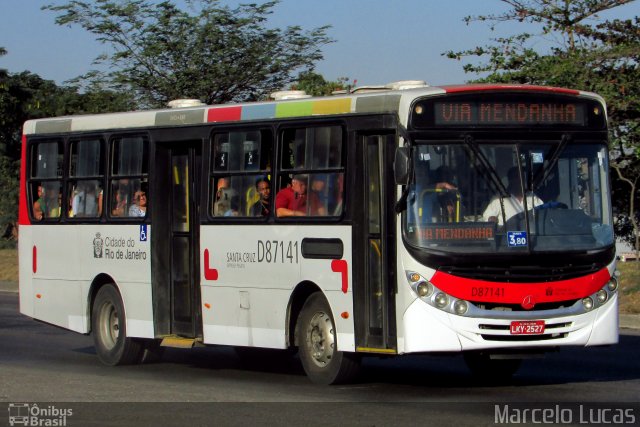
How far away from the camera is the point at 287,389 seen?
13336 mm

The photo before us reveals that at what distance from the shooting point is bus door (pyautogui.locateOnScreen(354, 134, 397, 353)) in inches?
503

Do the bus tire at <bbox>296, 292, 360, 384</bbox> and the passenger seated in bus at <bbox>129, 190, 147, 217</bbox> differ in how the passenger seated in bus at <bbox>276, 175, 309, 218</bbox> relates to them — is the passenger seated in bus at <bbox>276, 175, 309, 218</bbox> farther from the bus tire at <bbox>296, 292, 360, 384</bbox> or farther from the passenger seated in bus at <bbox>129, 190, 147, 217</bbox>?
the passenger seated in bus at <bbox>129, 190, 147, 217</bbox>

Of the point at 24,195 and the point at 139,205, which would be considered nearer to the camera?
the point at 139,205

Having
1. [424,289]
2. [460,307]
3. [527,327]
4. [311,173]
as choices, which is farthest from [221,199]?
[527,327]

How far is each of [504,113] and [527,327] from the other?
206 centimetres

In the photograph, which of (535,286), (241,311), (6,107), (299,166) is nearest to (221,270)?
(241,311)

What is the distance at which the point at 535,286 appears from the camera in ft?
41.1

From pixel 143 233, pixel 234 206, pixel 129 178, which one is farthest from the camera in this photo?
pixel 129 178

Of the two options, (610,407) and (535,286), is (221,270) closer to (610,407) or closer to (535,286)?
(535,286)

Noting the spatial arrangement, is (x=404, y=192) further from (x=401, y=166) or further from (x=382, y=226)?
(x=382, y=226)

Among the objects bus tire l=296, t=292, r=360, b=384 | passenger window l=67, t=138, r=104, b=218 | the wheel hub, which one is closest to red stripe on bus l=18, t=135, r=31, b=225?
passenger window l=67, t=138, r=104, b=218

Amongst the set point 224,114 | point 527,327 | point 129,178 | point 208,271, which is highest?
point 224,114

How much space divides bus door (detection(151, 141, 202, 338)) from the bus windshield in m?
3.83

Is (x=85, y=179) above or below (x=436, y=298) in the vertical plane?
above
